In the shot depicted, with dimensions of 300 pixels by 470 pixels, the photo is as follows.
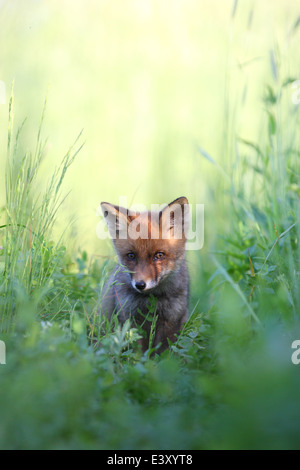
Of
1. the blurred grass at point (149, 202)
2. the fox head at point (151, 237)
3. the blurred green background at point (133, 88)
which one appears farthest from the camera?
the blurred green background at point (133, 88)

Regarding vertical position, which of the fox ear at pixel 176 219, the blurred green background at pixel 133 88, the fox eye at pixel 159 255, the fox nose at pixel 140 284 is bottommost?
the fox nose at pixel 140 284

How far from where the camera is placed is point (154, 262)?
12.0 ft

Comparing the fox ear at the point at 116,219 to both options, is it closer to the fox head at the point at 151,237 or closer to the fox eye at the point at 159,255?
the fox head at the point at 151,237

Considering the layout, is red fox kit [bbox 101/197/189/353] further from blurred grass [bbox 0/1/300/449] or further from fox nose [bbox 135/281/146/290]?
blurred grass [bbox 0/1/300/449]

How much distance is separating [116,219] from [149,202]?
8.28 feet

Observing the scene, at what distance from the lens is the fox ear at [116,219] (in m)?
3.77

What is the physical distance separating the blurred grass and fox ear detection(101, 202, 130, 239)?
1.05 feet

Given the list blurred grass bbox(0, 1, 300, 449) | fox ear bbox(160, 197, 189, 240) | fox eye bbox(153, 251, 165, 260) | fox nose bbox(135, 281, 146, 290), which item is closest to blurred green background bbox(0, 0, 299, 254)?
blurred grass bbox(0, 1, 300, 449)

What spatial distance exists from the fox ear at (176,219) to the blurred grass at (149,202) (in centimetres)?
28

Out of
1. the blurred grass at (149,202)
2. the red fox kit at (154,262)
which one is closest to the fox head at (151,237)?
the red fox kit at (154,262)

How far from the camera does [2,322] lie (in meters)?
2.78

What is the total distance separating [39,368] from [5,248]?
47.6 inches

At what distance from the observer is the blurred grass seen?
1.82m

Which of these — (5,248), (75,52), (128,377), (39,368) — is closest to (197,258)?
(5,248)
